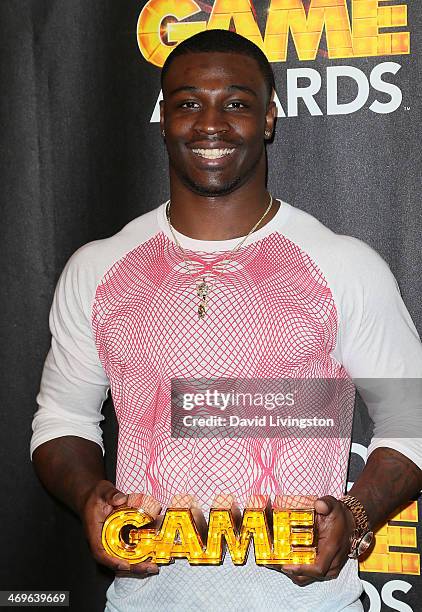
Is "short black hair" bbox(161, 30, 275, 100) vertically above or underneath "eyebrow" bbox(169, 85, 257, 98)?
above

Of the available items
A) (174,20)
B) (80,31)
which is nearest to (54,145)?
(80,31)

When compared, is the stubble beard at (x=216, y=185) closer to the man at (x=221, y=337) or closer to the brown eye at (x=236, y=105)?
the man at (x=221, y=337)

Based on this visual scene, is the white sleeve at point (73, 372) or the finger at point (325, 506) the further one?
the white sleeve at point (73, 372)

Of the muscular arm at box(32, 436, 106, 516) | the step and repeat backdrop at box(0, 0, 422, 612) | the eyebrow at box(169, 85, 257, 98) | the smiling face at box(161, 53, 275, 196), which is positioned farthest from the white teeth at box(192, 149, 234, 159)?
the muscular arm at box(32, 436, 106, 516)

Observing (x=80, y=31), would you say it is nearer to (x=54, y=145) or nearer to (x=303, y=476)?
(x=54, y=145)

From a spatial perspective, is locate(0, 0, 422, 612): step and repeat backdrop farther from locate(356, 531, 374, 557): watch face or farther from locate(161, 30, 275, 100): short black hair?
locate(356, 531, 374, 557): watch face

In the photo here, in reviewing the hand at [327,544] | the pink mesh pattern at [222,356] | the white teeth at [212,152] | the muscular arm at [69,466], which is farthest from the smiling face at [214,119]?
the hand at [327,544]

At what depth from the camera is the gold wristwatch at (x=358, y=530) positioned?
1.63 meters

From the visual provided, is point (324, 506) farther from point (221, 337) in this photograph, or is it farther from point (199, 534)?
point (221, 337)

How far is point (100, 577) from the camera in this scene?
2285mm

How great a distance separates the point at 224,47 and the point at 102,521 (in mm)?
976

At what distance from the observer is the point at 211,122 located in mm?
1829

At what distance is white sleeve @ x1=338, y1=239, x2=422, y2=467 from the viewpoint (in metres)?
1.80

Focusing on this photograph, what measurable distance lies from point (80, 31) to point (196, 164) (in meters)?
0.58
